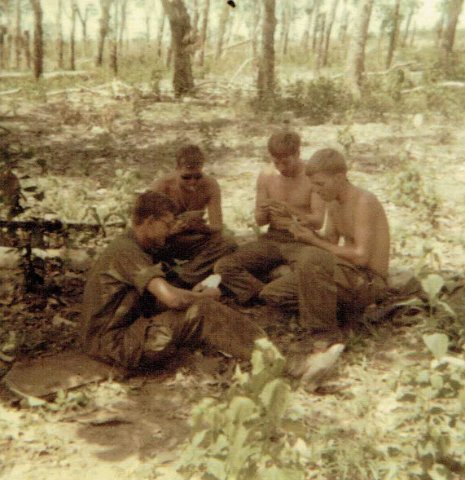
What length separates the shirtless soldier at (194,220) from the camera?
4.77 m

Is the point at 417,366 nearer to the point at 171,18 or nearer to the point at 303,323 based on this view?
the point at 303,323

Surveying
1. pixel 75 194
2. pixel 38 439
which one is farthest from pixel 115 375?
pixel 75 194

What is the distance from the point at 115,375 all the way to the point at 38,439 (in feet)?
2.17

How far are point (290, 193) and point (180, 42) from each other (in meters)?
A: 9.71

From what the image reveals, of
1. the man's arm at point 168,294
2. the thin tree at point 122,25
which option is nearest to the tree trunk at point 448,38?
the man's arm at point 168,294

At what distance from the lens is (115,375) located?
3.76 m

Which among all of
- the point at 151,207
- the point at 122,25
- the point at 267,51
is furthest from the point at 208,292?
the point at 122,25

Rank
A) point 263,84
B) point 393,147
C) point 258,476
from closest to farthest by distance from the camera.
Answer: point 258,476
point 393,147
point 263,84

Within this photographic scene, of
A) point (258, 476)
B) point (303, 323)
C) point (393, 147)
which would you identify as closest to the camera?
point (258, 476)

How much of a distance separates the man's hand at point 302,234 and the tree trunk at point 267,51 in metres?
9.12

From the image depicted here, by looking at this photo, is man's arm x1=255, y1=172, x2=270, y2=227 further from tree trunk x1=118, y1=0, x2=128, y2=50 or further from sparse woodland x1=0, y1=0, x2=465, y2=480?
tree trunk x1=118, y1=0, x2=128, y2=50

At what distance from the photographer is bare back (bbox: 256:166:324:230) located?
4.89 metres

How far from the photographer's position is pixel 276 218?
15.8 feet

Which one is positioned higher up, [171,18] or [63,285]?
[171,18]
